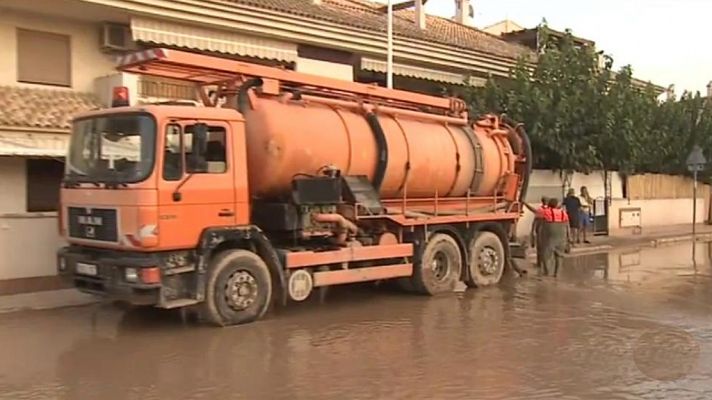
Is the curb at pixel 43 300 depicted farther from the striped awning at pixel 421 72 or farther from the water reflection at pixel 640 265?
the striped awning at pixel 421 72

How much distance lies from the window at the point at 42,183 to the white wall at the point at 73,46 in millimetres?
1475

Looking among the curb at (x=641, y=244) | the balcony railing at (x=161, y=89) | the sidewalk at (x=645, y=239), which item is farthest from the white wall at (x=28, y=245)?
the sidewalk at (x=645, y=239)

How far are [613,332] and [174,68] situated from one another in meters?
6.48

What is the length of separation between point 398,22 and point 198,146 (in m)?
16.9

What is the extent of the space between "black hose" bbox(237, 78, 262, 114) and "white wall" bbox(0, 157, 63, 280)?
466 centimetres

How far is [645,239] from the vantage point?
25.0 meters

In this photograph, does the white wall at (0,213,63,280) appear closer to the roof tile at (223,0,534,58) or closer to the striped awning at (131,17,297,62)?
the striped awning at (131,17,297,62)

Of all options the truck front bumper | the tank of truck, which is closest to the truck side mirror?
the tank of truck

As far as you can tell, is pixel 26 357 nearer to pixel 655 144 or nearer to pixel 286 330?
pixel 286 330

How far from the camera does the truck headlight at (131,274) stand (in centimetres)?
958

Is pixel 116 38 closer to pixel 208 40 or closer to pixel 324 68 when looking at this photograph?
pixel 208 40

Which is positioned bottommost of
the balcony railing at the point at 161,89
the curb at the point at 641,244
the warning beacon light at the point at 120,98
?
the curb at the point at 641,244

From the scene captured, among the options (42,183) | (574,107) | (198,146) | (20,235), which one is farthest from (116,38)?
(574,107)

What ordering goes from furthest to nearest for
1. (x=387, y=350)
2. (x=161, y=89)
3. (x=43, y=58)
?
(x=161, y=89) < (x=43, y=58) < (x=387, y=350)
